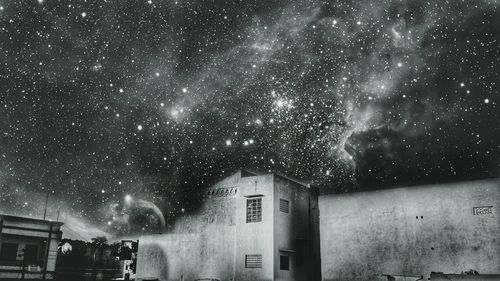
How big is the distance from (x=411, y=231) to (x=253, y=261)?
917 centimetres

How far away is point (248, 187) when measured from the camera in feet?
82.6

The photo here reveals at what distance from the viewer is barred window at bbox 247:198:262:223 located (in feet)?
79.9

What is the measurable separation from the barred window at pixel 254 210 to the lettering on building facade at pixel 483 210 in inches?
449

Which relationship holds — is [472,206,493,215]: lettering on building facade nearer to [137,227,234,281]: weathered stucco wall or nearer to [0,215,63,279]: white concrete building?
[137,227,234,281]: weathered stucco wall

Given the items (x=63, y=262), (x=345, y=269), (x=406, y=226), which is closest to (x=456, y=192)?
(x=406, y=226)

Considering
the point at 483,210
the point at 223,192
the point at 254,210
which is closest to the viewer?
the point at 483,210

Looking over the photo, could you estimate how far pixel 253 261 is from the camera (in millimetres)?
23594

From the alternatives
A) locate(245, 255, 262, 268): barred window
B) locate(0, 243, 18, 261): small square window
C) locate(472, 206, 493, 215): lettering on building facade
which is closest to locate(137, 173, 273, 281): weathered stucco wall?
locate(245, 255, 262, 268): barred window

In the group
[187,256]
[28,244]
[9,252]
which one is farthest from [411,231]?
[9,252]

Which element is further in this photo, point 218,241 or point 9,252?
point 218,241

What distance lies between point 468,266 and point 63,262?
34.4 m

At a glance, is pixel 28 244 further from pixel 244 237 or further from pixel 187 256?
pixel 244 237

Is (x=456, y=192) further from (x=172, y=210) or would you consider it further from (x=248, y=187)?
(x=172, y=210)

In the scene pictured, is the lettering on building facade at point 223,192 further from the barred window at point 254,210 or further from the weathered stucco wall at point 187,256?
the weathered stucco wall at point 187,256
